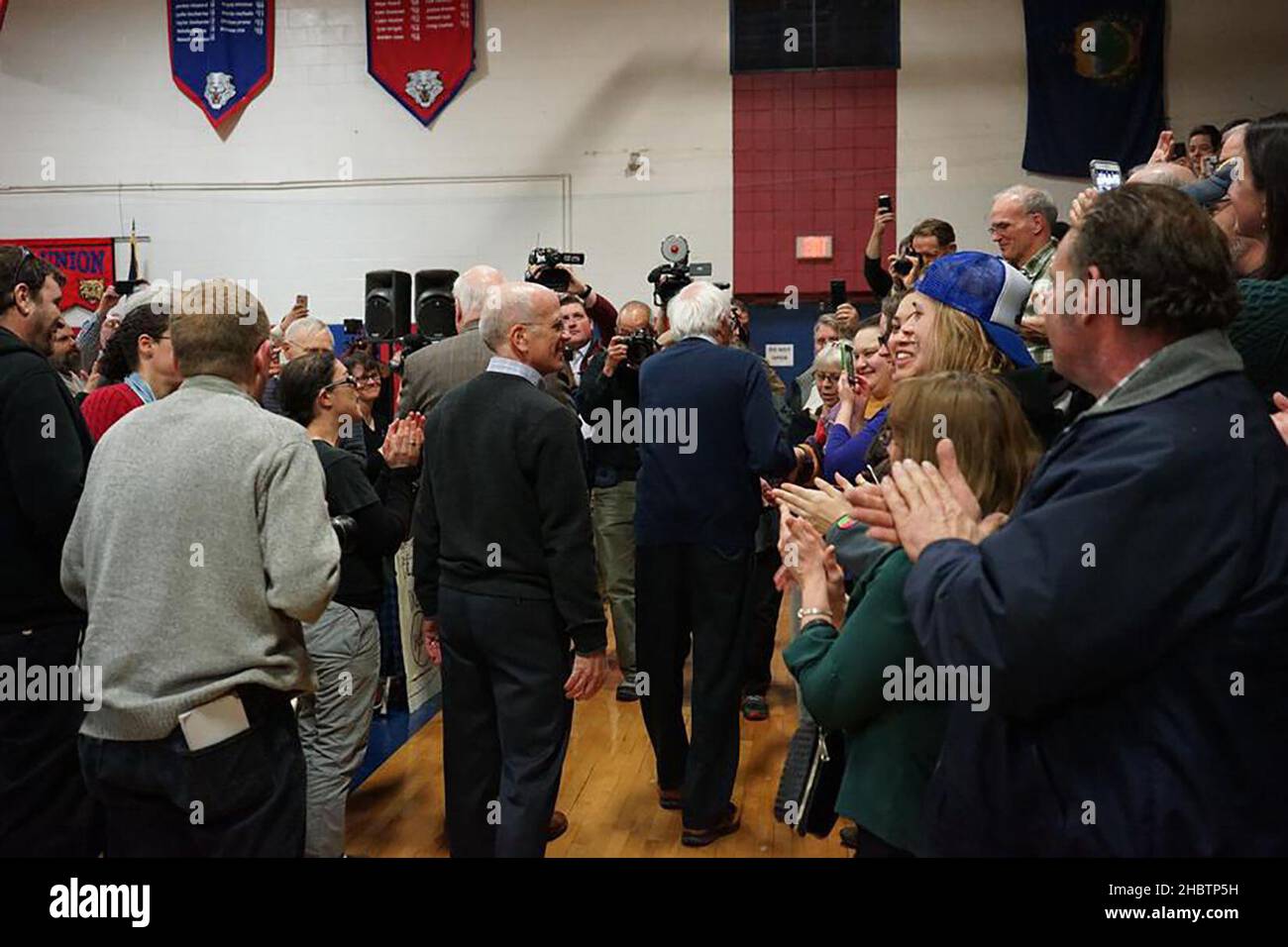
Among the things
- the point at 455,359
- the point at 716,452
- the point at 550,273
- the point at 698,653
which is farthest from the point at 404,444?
the point at 550,273

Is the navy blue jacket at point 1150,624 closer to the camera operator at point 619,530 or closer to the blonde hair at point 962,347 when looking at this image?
the blonde hair at point 962,347

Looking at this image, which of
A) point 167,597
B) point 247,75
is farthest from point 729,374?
point 247,75

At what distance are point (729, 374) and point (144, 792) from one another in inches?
84.5

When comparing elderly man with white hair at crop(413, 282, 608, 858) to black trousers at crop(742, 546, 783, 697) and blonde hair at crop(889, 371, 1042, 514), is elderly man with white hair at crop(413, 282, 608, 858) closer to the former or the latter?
blonde hair at crop(889, 371, 1042, 514)

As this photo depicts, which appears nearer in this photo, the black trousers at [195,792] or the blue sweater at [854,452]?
the black trousers at [195,792]

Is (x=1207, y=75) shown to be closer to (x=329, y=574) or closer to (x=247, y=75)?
(x=247, y=75)

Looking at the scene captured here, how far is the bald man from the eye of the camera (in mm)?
3672

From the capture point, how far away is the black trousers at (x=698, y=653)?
3518mm

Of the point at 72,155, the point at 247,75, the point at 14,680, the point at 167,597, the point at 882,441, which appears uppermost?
the point at 247,75

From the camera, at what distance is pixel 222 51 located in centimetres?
887

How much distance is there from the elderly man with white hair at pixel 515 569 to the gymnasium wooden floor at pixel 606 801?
1.92ft

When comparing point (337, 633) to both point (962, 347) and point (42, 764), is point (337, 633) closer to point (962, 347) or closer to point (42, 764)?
point (42, 764)

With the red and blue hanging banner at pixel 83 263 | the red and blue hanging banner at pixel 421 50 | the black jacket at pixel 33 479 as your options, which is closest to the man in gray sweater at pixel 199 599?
the black jacket at pixel 33 479

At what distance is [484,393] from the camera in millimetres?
2893
